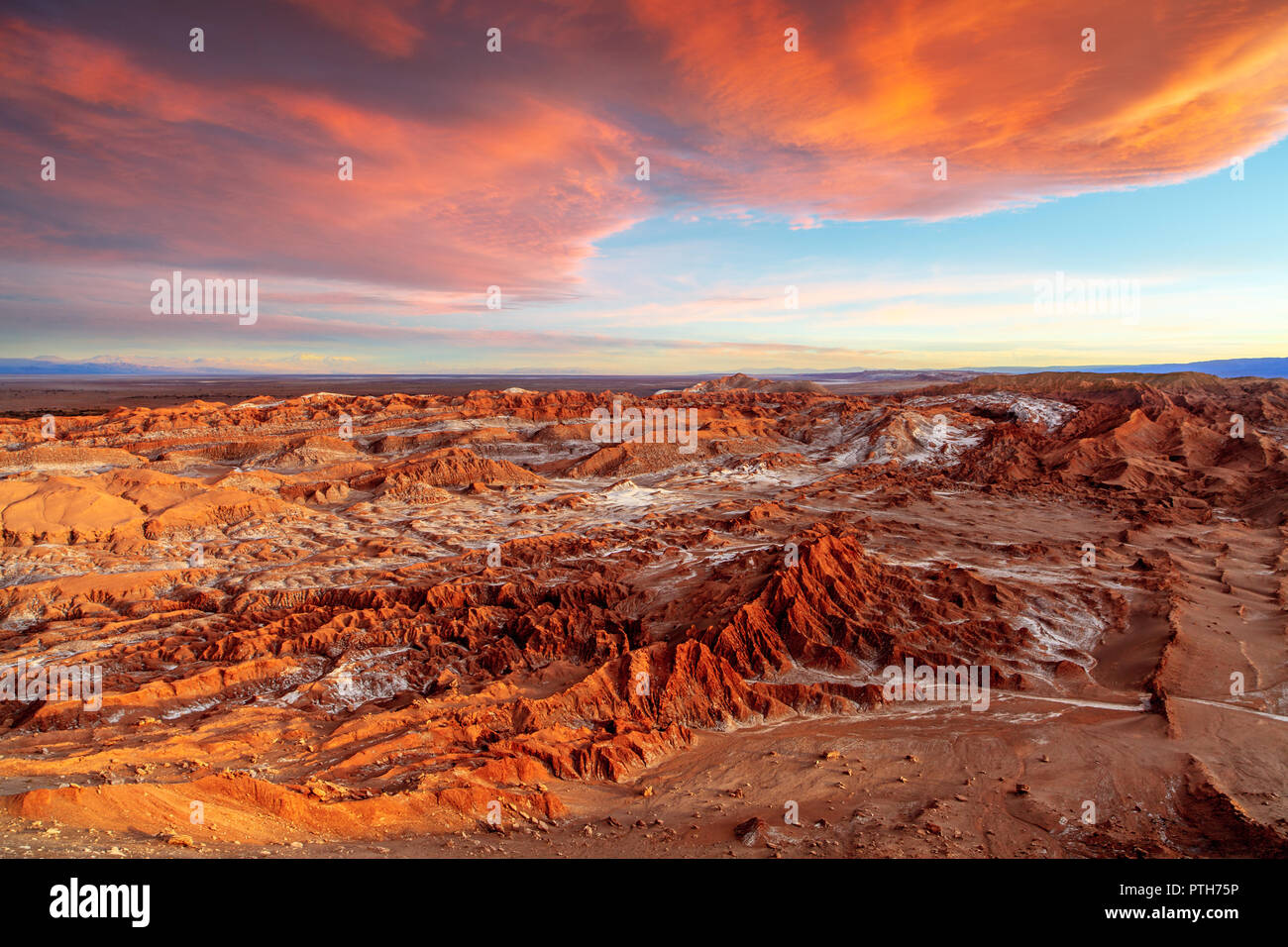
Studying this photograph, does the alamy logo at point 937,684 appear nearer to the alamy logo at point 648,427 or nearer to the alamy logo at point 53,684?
the alamy logo at point 53,684

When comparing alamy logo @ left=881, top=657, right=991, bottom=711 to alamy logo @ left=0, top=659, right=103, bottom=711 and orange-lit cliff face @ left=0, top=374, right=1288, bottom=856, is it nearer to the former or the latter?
orange-lit cliff face @ left=0, top=374, right=1288, bottom=856

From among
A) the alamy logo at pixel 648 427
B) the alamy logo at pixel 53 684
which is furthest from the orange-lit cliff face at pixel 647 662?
the alamy logo at pixel 648 427

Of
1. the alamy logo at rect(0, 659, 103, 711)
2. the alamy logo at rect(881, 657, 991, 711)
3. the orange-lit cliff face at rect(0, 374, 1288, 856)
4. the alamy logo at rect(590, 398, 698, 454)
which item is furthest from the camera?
the alamy logo at rect(590, 398, 698, 454)

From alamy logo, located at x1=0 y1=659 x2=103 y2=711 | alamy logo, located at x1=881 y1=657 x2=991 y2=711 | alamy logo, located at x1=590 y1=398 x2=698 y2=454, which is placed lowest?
alamy logo, located at x1=881 y1=657 x2=991 y2=711

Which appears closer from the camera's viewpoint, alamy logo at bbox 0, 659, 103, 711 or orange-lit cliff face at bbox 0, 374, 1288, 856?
orange-lit cliff face at bbox 0, 374, 1288, 856

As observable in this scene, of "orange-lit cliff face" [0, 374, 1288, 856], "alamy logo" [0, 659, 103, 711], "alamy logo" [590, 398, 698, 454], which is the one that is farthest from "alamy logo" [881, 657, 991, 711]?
"alamy logo" [590, 398, 698, 454]

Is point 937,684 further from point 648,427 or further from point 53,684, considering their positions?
point 648,427

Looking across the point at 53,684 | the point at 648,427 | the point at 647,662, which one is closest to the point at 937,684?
the point at 647,662
